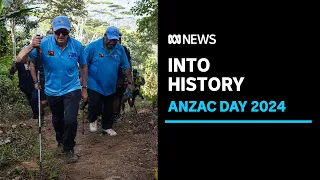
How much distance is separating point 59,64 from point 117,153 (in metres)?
1.57

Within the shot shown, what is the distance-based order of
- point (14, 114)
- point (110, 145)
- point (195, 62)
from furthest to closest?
point (14, 114), point (110, 145), point (195, 62)

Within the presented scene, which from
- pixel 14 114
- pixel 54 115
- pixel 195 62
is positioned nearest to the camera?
pixel 195 62

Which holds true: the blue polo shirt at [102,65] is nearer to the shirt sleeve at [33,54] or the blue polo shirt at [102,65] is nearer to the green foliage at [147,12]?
the shirt sleeve at [33,54]

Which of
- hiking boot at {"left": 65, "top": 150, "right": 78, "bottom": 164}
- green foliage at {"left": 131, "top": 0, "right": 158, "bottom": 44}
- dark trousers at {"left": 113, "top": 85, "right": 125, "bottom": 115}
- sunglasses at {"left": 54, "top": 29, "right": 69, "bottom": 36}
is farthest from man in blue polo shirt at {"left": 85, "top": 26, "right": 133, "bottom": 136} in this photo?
green foliage at {"left": 131, "top": 0, "right": 158, "bottom": 44}

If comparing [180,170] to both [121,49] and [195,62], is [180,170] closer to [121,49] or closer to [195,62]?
[195,62]

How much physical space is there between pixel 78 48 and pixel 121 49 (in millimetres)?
1407

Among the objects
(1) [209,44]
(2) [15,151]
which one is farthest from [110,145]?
(1) [209,44]

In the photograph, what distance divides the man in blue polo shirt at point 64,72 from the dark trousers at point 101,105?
1148mm

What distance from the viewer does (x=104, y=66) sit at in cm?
634

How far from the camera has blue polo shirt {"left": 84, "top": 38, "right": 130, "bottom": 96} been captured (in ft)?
20.6

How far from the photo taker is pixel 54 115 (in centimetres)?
543

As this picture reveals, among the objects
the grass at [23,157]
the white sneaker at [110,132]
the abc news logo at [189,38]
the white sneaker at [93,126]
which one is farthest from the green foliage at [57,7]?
the abc news logo at [189,38]

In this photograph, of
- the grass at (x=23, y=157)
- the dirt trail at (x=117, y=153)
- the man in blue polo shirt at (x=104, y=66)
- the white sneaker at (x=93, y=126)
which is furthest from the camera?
the white sneaker at (x=93, y=126)

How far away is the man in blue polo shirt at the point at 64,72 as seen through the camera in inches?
197
